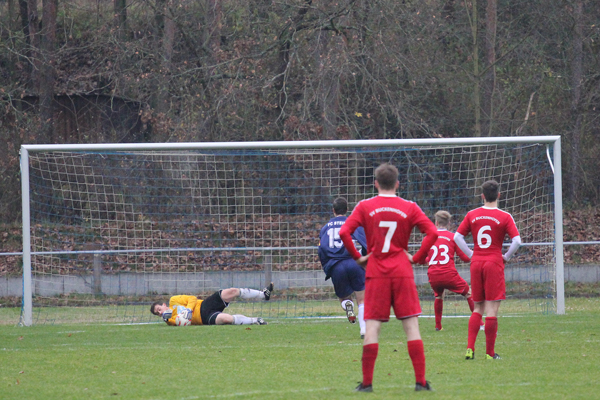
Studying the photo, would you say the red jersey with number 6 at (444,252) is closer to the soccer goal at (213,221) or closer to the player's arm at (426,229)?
the soccer goal at (213,221)

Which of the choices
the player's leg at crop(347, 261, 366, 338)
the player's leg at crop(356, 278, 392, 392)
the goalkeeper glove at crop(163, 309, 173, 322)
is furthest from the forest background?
the player's leg at crop(356, 278, 392, 392)

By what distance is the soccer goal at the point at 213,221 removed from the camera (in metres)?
13.3

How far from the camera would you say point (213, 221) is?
45.5ft

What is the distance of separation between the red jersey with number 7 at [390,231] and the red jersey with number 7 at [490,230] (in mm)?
1716

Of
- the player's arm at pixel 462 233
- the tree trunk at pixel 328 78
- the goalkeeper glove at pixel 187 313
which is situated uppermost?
the tree trunk at pixel 328 78

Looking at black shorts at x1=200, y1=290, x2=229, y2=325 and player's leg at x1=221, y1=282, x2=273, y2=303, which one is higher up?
player's leg at x1=221, y1=282, x2=273, y2=303

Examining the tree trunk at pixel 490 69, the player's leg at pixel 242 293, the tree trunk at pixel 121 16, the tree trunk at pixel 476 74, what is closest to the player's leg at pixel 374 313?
the player's leg at pixel 242 293

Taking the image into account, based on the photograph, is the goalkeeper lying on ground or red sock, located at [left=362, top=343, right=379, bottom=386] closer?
red sock, located at [left=362, top=343, right=379, bottom=386]

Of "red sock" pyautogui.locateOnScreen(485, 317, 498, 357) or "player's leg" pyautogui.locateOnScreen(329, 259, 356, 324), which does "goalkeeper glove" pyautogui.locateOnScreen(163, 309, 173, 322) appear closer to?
"player's leg" pyautogui.locateOnScreen(329, 259, 356, 324)

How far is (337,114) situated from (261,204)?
638 cm

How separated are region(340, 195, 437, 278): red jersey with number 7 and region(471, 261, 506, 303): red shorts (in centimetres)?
172

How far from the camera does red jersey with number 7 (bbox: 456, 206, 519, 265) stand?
7.19 meters

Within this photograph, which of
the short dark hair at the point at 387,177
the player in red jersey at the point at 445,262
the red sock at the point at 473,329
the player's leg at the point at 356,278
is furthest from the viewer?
the player in red jersey at the point at 445,262

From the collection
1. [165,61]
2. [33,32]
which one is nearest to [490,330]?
[165,61]
